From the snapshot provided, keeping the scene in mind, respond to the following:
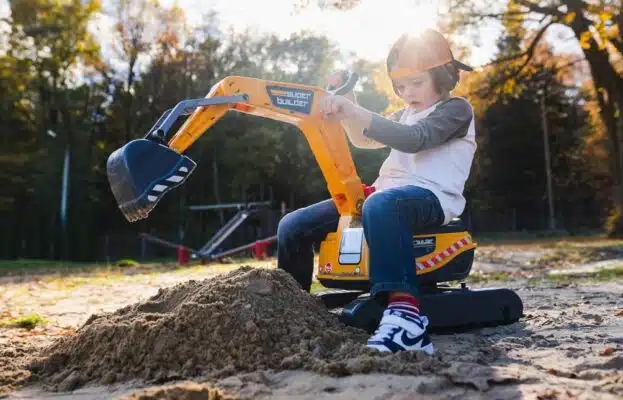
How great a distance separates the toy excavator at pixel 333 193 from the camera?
116 inches

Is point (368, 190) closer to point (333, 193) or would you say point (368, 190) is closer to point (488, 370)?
point (333, 193)

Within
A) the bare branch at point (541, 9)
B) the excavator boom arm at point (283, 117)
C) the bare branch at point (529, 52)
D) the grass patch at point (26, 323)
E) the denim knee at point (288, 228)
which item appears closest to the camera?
the excavator boom arm at point (283, 117)

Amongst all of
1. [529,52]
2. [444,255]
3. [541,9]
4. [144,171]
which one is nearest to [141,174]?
[144,171]

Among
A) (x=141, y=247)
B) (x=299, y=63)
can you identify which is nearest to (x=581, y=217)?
(x=299, y=63)

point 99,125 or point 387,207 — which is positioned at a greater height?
point 99,125

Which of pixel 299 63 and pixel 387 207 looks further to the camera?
pixel 299 63

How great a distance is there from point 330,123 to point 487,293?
1166 millimetres

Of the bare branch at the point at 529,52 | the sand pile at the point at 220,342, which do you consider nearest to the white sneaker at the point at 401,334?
the sand pile at the point at 220,342

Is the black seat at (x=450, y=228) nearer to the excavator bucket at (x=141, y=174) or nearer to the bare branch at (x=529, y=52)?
the excavator bucket at (x=141, y=174)

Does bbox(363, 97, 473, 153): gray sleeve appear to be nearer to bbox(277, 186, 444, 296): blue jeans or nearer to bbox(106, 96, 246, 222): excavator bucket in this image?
bbox(277, 186, 444, 296): blue jeans

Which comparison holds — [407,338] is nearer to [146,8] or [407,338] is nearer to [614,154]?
[614,154]

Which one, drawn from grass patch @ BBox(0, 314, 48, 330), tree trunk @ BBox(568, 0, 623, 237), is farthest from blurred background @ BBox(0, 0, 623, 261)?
grass patch @ BBox(0, 314, 48, 330)

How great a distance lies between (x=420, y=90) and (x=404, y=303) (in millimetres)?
1163

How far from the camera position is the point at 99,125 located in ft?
99.8
